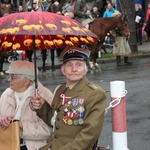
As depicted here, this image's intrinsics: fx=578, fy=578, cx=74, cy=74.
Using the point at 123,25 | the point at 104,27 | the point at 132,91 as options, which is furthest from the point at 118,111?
the point at 123,25

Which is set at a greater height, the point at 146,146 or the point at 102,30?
the point at 102,30

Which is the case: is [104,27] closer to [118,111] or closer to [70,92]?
[118,111]

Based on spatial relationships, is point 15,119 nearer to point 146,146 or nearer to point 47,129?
point 47,129

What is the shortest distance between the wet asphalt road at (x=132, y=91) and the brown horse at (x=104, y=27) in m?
0.63

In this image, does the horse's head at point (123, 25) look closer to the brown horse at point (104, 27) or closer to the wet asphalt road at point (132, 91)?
the brown horse at point (104, 27)

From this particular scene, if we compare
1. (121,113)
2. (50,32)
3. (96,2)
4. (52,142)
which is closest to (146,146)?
(121,113)

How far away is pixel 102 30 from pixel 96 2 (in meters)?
16.2

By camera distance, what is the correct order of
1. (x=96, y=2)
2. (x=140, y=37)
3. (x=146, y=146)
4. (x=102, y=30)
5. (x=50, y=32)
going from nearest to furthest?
(x=50, y=32) < (x=146, y=146) < (x=102, y=30) < (x=140, y=37) < (x=96, y=2)

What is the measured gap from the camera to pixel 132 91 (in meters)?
12.3

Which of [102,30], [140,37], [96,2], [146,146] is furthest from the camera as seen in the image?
[96,2]

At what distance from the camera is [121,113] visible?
5242mm

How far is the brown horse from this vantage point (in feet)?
60.1

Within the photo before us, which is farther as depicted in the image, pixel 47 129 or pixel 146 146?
pixel 146 146

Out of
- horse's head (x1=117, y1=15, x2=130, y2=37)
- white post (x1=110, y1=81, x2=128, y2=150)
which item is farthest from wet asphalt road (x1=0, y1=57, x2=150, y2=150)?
white post (x1=110, y1=81, x2=128, y2=150)
